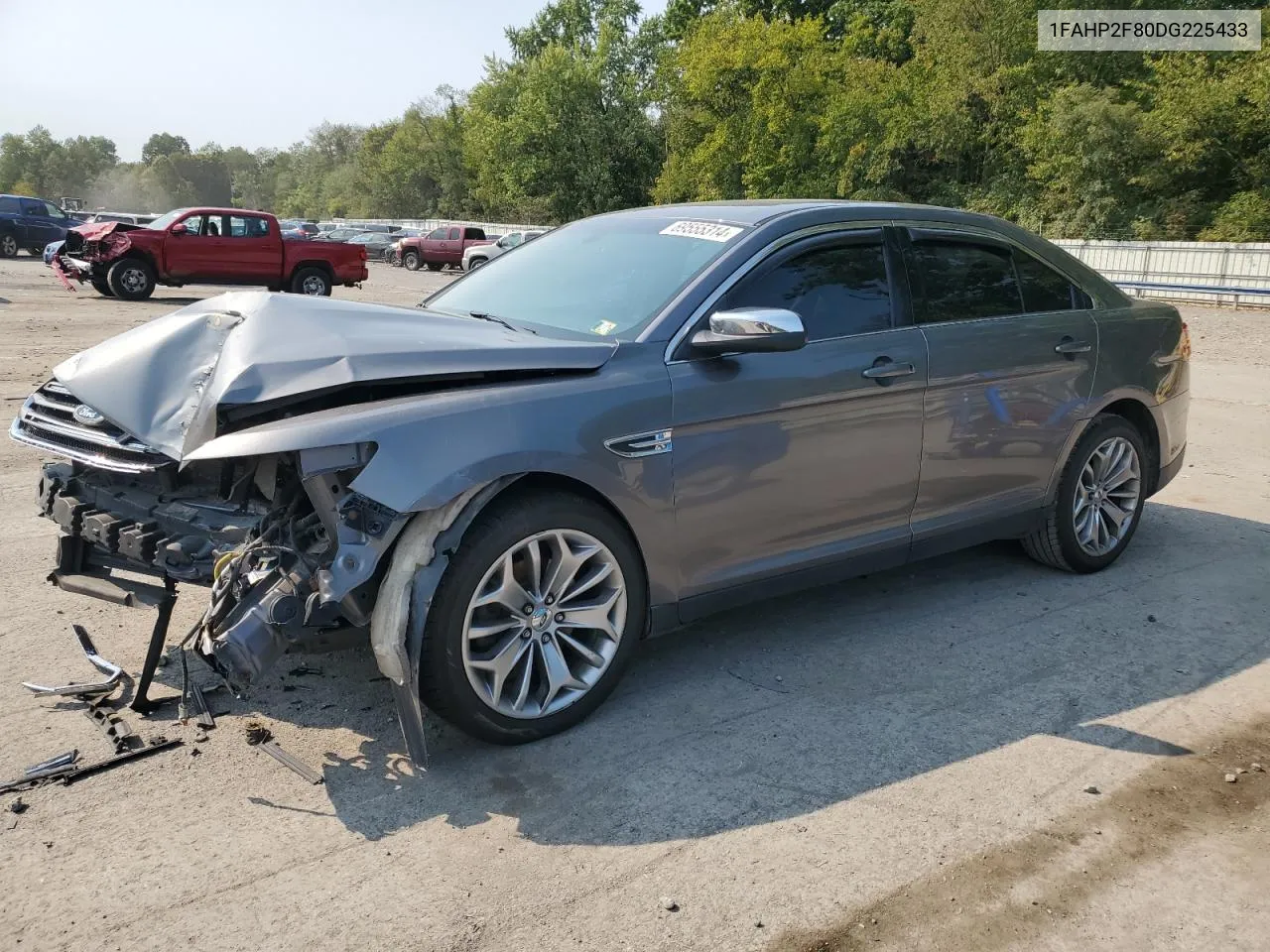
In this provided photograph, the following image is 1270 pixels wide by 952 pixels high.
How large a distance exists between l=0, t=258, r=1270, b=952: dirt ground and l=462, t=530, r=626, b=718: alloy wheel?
0.67 ft

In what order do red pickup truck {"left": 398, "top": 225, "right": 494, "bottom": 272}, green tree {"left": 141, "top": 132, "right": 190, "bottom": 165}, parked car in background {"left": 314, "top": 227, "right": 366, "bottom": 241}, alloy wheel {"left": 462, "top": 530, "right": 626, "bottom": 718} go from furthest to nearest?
green tree {"left": 141, "top": 132, "right": 190, "bottom": 165} → parked car in background {"left": 314, "top": 227, "right": 366, "bottom": 241} → red pickup truck {"left": 398, "top": 225, "right": 494, "bottom": 272} → alloy wheel {"left": 462, "top": 530, "right": 626, "bottom": 718}

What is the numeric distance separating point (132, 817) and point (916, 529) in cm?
319

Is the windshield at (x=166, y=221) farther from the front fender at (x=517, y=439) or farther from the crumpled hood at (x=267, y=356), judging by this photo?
the front fender at (x=517, y=439)

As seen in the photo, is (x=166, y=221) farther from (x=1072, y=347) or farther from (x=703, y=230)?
(x=1072, y=347)

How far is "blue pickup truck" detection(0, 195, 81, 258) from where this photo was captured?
106ft

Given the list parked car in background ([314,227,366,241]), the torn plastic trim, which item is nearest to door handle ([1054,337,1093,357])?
the torn plastic trim

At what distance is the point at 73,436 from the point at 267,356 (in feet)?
3.07

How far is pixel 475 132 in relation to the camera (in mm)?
63000

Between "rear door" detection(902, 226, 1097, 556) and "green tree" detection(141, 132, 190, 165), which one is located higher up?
"green tree" detection(141, 132, 190, 165)

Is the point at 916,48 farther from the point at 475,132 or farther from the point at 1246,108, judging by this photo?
the point at 475,132

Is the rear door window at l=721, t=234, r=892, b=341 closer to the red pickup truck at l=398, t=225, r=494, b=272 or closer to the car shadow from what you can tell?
the car shadow

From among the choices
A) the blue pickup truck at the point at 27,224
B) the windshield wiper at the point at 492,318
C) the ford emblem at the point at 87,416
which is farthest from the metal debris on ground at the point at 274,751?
the blue pickup truck at the point at 27,224

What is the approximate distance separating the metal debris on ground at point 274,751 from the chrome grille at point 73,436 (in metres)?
0.95

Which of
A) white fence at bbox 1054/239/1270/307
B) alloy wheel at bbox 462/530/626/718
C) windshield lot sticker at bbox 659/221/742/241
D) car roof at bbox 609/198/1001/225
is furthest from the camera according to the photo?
white fence at bbox 1054/239/1270/307
